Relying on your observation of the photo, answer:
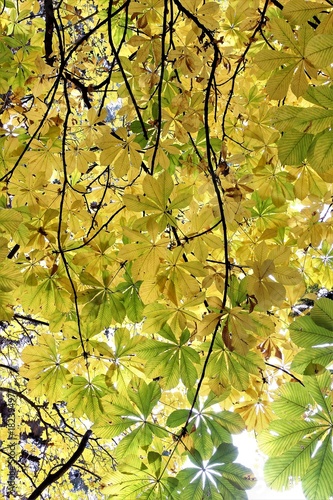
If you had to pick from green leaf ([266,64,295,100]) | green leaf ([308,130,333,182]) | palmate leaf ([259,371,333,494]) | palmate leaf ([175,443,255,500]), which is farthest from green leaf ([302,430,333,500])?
green leaf ([266,64,295,100])

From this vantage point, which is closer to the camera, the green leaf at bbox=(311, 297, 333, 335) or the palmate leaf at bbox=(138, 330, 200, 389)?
the green leaf at bbox=(311, 297, 333, 335)

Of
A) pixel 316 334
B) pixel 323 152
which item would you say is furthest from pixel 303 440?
pixel 323 152

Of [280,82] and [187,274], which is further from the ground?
[280,82]

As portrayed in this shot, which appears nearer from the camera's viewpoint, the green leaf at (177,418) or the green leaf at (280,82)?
the green leaf at (280,82)

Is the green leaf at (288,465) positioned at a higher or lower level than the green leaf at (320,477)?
higher

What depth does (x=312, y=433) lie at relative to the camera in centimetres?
79

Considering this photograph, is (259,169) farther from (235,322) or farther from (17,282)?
(17,282)

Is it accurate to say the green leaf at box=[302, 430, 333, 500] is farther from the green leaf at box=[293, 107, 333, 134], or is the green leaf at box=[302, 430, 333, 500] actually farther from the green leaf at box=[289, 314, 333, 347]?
the green leaf at box=[293, 107, 333, 134]

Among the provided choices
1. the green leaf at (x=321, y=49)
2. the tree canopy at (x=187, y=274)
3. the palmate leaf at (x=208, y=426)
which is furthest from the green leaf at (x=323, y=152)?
the palmate leaf at (x=208, y=426)

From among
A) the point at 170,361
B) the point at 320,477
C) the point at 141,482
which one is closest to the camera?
the point at 320,477

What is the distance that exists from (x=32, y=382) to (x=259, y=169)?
0.81 m

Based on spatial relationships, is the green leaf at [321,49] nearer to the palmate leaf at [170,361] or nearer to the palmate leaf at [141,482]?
the palmate leaf at [170,361]

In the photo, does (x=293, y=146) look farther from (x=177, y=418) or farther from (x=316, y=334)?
(x=177, y=418)

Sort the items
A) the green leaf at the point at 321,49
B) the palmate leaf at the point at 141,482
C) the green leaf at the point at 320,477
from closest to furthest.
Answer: the green leaf at the point at 321,49 → the green leaf at the point at 320,477 → the palmate leaf at the point at 141,482
